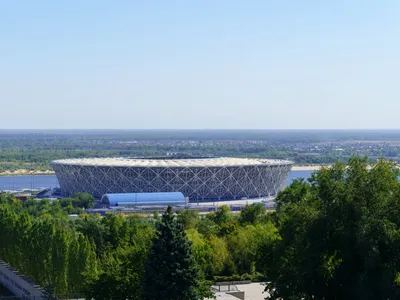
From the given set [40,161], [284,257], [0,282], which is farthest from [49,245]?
[40,161]

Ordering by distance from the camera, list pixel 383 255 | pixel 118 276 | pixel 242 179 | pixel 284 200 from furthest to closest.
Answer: pixel 242 179 → pixel 284 200 → pixel 118 276 → pixel 383 255

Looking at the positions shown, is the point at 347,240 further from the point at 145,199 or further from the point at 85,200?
the point at 85,200

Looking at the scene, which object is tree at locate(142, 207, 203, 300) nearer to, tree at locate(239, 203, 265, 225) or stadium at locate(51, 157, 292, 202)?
tree at locate(239, 203, 265, 225)

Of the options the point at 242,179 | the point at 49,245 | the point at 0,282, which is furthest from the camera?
the point at 242,179

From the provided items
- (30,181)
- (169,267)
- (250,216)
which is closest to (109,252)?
(169,267)

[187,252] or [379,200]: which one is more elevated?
[379,200]

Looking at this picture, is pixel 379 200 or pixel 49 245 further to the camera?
pixel 49 245

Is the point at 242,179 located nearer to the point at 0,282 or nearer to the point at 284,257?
the point at 0,282
